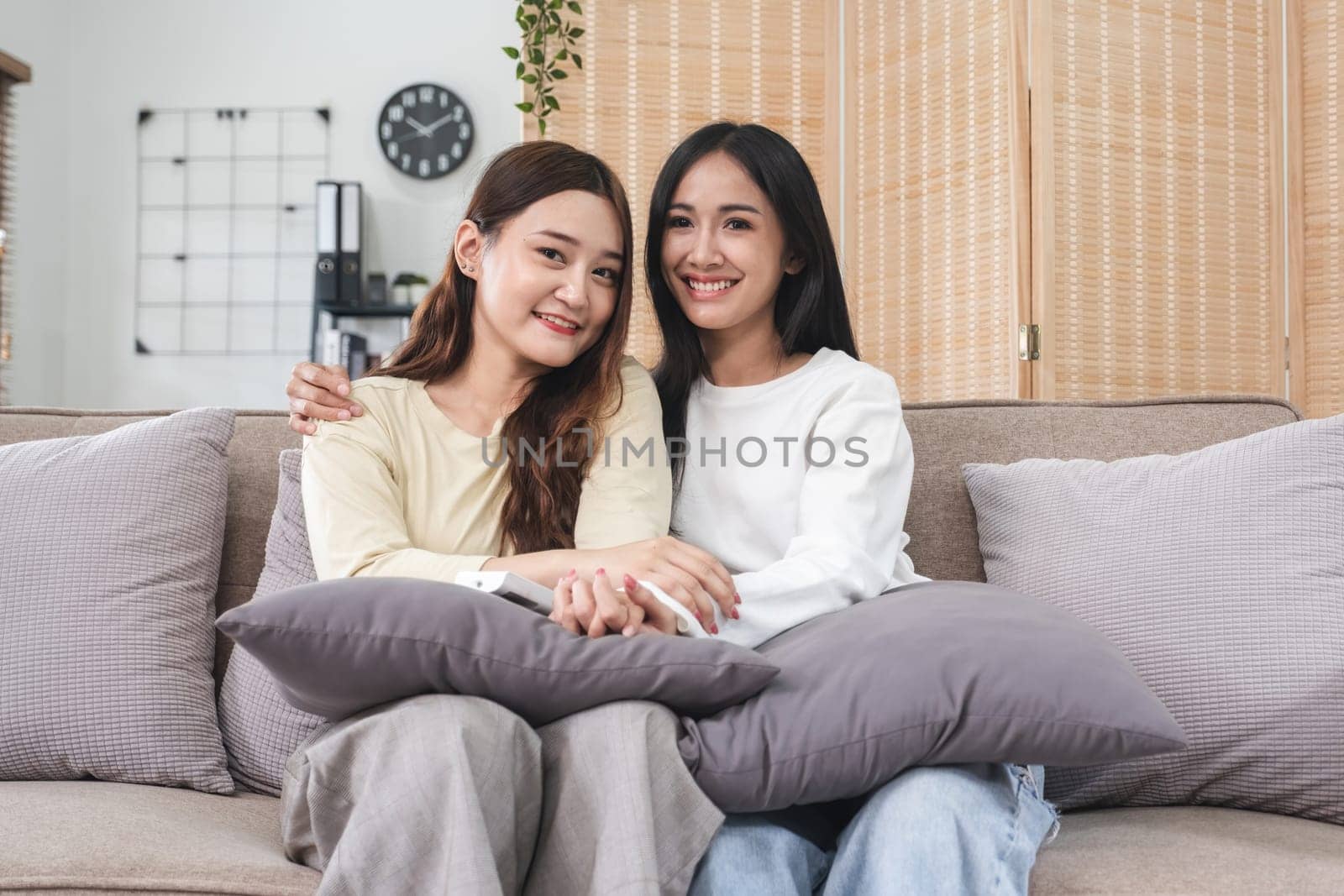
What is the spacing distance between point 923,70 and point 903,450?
60.8 inches

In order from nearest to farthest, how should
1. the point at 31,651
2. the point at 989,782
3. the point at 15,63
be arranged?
the point at 989,782 < the point at 31,651 < the point at 15,63

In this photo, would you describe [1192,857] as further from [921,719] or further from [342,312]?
[342,312]

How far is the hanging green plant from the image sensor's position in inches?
102

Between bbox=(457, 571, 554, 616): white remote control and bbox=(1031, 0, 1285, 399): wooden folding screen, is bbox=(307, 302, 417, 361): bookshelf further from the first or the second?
bbox=(457, 571, 554, 616): white remote control

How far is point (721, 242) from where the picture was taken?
1603mm

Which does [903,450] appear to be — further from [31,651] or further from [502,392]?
[31,651]

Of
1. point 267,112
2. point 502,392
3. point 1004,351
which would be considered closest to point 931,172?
point 1004,351

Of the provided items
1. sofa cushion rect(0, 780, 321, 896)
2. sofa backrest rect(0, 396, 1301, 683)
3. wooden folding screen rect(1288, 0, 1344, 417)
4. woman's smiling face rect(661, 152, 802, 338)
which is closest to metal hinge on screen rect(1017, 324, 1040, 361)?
wooden folding screen rect(1288, 0, 1344, 417)

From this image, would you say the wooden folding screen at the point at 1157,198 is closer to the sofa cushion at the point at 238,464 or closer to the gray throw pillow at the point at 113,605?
the sofa cushion at the point at 238,464

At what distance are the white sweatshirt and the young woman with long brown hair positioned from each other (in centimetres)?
9

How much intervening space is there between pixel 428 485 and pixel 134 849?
0.56 metres

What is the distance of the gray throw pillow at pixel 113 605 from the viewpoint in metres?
1.38

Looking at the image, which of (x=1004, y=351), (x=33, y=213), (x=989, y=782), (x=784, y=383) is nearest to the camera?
(x=989, y=782)

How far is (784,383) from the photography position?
5.29 feet
